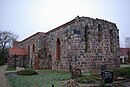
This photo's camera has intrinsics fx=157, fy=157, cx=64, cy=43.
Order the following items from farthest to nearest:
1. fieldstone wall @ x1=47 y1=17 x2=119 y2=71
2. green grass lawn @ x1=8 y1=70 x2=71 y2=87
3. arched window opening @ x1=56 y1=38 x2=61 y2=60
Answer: arched window opening @ x1=56 y1=38 x2=61 y2=60, fieldstone wall @ x1=47 y1=17 x2=119 y2=71, green grass lawn @ x1=8 y1=70 x2=71 y2=87

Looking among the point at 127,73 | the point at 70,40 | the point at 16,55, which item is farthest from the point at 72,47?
the point at 16,55

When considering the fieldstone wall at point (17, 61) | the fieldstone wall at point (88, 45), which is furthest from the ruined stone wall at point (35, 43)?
the fieldstone wall at point (88, 45)

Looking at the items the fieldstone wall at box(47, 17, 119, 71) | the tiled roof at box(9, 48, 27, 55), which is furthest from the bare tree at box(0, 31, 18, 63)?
the fieldstone wall at box(47, 17, 119, 71)

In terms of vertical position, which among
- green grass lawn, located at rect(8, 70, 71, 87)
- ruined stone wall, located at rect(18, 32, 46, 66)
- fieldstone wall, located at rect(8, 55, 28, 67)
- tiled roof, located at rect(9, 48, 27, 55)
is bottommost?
green grass lawn, located at rect(8, 70, 71, 87)

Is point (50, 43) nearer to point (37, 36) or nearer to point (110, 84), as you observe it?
point (37, 36)

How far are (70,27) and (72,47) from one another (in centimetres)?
239

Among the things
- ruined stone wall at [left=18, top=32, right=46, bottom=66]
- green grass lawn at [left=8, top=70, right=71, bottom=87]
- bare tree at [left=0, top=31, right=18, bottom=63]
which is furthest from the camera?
bare tree at [left=0, top=31, right=18, bottom=63]

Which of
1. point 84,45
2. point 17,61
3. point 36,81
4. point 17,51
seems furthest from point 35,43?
point 36,81

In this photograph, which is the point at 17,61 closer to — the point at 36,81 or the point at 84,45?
the point at 84,45

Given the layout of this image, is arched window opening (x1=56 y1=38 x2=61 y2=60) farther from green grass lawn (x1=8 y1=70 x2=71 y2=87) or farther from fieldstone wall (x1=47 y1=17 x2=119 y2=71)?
green grass lawn (x1=8 y1=70 x2=71 y2=87)

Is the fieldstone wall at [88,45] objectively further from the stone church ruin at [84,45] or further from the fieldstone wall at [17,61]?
the fieldstone wall at [17,61]

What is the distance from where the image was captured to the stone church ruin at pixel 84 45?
1730 centimetres

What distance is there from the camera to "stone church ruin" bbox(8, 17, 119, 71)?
17.3m

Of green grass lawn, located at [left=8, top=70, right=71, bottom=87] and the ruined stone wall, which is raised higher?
the ruined stone wall
